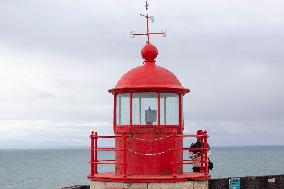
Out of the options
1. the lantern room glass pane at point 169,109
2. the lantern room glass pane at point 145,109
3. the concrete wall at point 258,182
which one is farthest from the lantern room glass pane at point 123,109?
the concrete wall at point 258,182

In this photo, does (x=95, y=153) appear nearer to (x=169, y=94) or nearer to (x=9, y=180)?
(x=169, y=94)

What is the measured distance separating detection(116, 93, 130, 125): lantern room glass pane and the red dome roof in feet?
0.64

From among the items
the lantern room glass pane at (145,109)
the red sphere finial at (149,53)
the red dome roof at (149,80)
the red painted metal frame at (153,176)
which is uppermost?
the red sphere finial at (149,53)

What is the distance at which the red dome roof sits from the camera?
11.7 m

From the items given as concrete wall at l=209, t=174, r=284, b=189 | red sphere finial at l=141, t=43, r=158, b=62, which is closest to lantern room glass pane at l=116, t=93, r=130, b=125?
red sphere finial at l=141, t=43, r=158, b=62

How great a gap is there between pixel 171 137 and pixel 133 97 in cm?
131

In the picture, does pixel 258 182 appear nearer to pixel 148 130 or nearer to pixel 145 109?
pixel 148 130

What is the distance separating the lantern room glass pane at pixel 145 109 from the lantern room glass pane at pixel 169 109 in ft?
0.51

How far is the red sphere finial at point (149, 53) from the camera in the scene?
41.3ft

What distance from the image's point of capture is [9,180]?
8894 centimetres

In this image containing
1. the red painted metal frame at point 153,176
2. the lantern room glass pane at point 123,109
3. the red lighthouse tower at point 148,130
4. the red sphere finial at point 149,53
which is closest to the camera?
the red painted metal frame at point 153,176

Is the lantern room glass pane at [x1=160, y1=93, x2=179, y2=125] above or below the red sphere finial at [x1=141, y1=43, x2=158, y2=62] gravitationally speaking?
below

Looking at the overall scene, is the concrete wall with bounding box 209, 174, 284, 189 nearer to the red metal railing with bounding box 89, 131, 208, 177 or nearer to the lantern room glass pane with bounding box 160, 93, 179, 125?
the red metal railing with bounding box 89, 131, 208, 177

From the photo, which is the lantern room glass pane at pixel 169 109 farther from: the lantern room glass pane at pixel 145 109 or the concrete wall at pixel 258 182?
the concrete wall at pixel 258 182
